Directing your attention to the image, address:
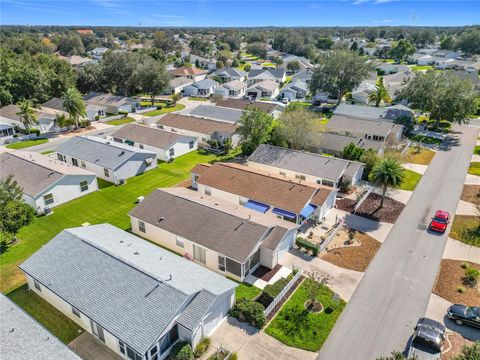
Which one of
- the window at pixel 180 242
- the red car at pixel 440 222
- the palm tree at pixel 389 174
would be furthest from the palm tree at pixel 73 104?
the red car at pixel 440 222

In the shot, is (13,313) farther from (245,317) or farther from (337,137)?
(337,137)

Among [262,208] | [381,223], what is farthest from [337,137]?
[262,208]

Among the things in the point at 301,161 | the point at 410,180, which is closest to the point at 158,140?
the point at 301,161

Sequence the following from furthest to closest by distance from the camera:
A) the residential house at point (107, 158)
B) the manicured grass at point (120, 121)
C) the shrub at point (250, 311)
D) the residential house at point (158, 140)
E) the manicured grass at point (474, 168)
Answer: the manicured grass at point (120, 121), the residential house at point (158, 140), the manicured grass at point (474, 168), the residential house at point (107, 158), the shrub at point (250, 311)

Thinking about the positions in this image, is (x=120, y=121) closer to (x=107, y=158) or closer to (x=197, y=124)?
(x=197, y=124)

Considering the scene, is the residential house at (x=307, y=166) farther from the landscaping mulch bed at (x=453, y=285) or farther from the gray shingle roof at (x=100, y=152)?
the gray shingle roof at (x=100, y=152)

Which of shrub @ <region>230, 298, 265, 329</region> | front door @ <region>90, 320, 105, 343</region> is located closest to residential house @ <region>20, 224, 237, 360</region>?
front door @ <region>90, 320, 105, 343</region>
